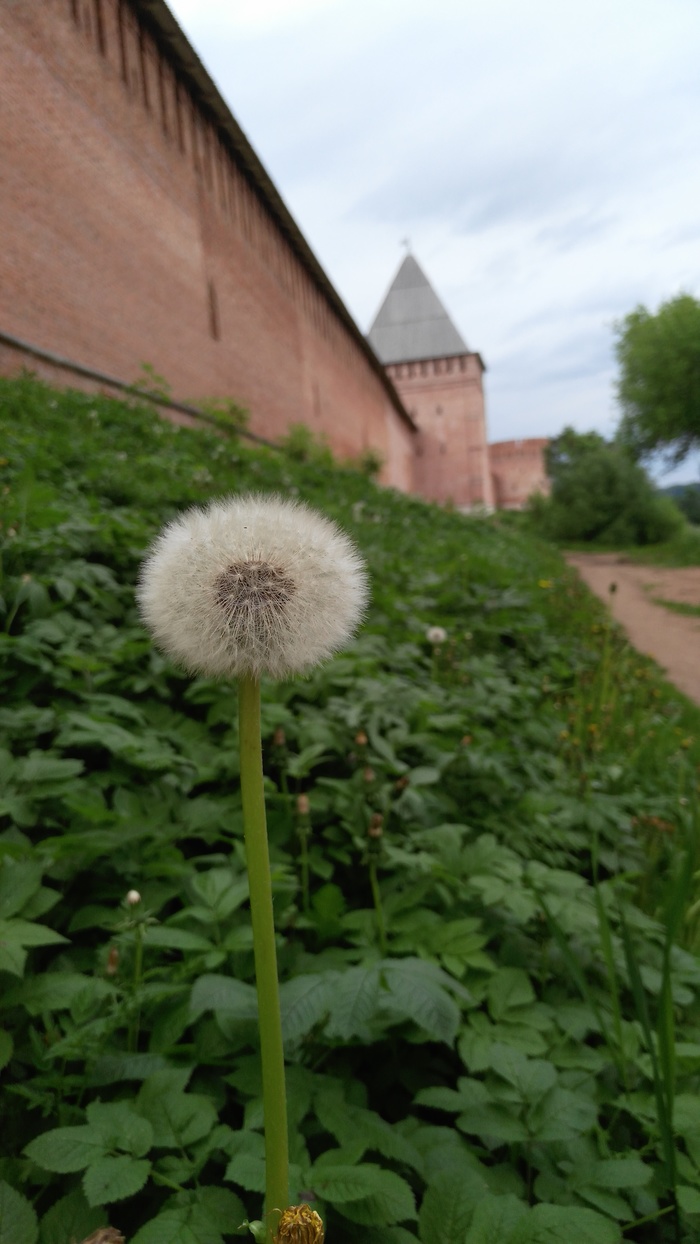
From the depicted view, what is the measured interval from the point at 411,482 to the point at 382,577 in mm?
31711

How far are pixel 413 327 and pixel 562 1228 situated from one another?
1618 inches

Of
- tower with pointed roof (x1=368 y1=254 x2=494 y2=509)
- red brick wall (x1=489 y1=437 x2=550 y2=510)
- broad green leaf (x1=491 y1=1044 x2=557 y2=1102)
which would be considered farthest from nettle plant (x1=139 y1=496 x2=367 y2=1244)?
red brick wall (x1=489 y1=437 x2=550 y2=510)

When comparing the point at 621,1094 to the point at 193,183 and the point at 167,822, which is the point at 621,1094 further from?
the point at 193,183

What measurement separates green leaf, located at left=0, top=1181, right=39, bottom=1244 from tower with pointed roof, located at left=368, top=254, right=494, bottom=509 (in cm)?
3572

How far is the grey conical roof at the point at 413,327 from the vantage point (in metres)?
37.1

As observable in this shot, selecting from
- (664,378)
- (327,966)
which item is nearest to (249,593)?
(327,966)

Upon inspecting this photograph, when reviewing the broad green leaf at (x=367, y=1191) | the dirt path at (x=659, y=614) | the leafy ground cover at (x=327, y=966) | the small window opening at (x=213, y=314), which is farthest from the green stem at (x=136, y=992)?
the small window opening at (x=213, y=314)

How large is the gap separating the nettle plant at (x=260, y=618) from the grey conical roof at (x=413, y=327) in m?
38.2

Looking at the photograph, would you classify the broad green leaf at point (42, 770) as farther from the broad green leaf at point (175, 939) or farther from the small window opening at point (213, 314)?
the small window opening at point (213, 314)

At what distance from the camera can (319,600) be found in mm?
787

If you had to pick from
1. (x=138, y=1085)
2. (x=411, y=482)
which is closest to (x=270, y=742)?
(x=138, y=1085)

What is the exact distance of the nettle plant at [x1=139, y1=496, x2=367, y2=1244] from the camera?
66 cm

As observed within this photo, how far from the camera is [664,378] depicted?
24.7 metres

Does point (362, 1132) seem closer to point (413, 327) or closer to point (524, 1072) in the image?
point (524, 1072)
